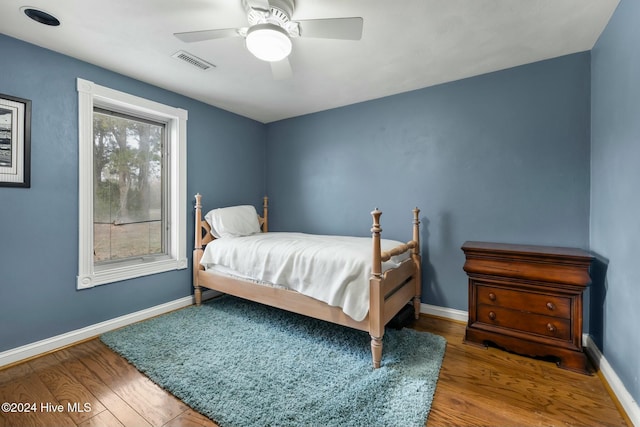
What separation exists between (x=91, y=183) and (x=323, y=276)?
214 cm

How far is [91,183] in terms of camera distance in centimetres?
233

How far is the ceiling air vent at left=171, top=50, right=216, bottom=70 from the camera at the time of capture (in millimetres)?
2185

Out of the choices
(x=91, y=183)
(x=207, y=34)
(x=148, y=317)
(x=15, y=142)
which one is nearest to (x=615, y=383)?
(x=207, y=34)

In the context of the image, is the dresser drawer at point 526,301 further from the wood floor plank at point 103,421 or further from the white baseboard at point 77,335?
the white baseboard at point 77,335

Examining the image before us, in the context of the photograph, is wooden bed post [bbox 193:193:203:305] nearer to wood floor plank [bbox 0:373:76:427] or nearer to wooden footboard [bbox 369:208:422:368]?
wood floor plank [bbox 0:373:76:427]

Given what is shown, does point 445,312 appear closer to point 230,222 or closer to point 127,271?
point 230,222

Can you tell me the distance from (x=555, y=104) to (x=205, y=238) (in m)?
3.63

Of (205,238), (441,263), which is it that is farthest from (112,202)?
(441,263)

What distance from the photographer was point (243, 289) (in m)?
2.63

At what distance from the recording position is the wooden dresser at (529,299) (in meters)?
1.84

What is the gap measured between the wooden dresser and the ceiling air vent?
8.86 ft

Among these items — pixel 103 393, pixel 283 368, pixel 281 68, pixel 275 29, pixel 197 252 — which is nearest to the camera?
pixel 275 29

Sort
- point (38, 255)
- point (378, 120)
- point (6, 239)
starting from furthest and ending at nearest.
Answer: point (378, 120) → point (38, 255) → point (6, 239)

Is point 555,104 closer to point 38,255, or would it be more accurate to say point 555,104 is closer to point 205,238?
point 205,238
